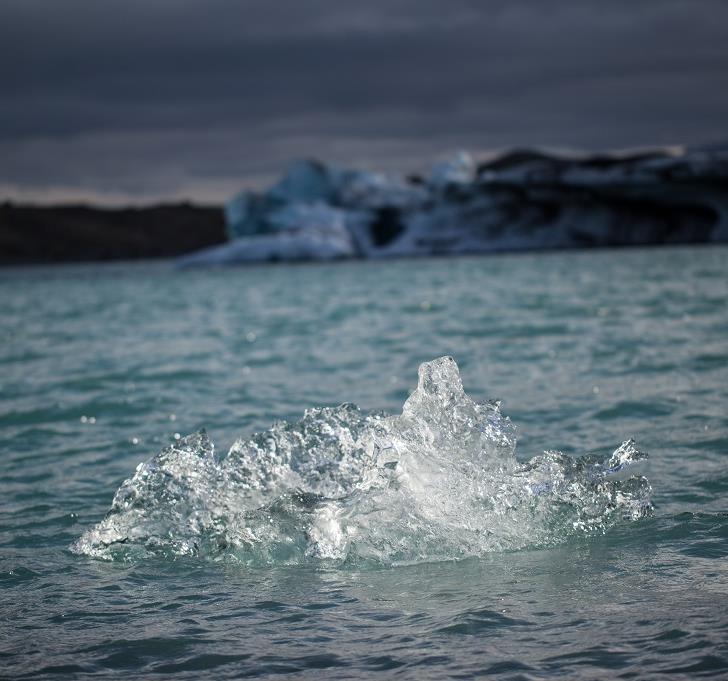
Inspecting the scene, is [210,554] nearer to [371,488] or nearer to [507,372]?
[371,488]

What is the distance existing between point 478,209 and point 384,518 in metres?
53.5

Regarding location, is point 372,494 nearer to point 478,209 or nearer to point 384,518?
point 384,518

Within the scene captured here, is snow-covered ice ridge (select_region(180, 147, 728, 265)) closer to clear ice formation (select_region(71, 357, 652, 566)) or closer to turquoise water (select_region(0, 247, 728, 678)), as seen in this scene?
turquoise water (select_region(0, 247, 728, 678))

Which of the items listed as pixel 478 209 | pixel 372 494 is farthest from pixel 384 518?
pixel 478 209

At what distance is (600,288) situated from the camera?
22.8 m

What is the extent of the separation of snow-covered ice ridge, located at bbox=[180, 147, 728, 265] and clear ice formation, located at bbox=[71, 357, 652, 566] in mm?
43933

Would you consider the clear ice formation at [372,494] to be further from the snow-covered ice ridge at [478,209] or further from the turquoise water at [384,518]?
the snow-covered ice ridge at [478,209]

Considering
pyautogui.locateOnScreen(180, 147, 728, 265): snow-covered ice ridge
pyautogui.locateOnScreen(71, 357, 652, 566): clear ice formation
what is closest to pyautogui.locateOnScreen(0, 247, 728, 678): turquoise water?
pyautogui.locateOnScreen(71, 357, 652, 566): clear ice formation

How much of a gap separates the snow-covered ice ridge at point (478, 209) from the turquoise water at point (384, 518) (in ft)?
117

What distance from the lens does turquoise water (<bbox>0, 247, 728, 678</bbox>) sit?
3365mm

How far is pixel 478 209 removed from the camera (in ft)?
187

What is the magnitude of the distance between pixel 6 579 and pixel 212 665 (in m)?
1.45

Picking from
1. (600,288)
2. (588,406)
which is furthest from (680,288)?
(588,406)

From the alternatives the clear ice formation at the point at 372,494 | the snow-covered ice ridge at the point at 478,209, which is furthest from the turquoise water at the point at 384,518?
the snow-covered ice ridge at the point at 478,209
